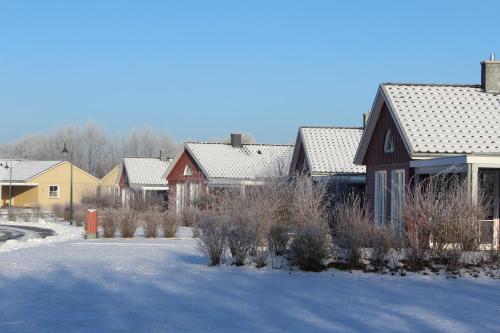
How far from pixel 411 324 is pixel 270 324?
1.74 m

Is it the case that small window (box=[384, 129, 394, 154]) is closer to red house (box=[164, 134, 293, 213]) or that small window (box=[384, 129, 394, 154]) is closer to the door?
the door

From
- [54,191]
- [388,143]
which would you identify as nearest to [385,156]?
[388,143]

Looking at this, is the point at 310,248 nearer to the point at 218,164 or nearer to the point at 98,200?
the point at 218,164

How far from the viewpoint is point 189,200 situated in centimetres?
3391

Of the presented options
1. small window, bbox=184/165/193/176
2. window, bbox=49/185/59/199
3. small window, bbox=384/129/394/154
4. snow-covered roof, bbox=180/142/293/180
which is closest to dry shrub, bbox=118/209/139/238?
small window, bbox=384/129/394/154

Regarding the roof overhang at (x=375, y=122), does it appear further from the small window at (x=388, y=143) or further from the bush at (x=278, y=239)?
the bush at (x=278, y=239)

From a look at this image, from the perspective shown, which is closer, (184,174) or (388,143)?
(388,143)

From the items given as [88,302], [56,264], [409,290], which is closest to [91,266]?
[56,264]

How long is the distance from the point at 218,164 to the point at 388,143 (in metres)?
17.4

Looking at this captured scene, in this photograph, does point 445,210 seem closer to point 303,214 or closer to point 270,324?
point 303,214

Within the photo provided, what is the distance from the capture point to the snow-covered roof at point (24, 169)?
64.8 meters

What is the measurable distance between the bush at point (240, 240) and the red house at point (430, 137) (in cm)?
502

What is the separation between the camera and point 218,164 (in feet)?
128

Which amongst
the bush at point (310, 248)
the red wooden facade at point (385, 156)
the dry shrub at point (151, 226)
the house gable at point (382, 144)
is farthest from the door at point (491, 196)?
the dry shrub at point (151, 226)
